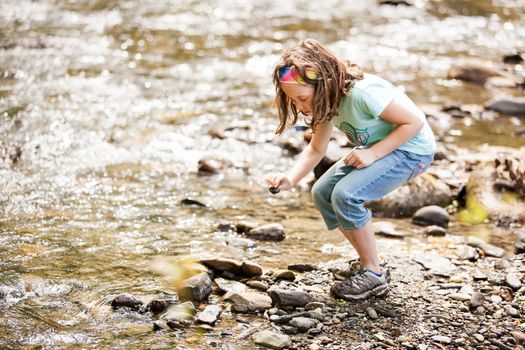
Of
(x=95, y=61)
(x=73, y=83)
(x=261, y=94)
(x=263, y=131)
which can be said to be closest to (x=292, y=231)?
(x=263, y=131)

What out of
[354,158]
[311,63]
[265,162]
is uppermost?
[311,63]

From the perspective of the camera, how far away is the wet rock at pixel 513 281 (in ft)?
13.8

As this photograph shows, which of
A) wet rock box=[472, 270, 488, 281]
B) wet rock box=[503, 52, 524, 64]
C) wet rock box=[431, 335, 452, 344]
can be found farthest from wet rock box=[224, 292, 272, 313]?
wet rock box=[503, 52, 524, 64]

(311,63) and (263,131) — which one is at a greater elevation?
(311,63)

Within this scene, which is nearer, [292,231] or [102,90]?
[292,231]

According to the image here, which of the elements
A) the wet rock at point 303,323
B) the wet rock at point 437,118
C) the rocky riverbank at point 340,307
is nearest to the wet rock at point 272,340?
the rocky riverbank at point 340,307

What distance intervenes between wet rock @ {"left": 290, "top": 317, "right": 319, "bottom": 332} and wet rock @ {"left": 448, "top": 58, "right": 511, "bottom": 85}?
294 inches

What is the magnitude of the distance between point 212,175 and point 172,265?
2.23 meters

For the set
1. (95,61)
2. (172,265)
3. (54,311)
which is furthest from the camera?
(95,61)

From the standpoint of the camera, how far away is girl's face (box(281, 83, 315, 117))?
12.7ft

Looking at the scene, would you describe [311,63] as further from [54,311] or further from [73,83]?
[73,83]

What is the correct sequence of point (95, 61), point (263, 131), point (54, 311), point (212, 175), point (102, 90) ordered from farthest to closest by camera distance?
1. point (95, 61)
2. point (102, 90)
3. point (263, 131)
4. point (212, 175)
5. point (54, 311)

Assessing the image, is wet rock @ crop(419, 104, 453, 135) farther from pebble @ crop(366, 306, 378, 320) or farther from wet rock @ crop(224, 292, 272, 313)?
wet rock @ crop(224, 292, 272, 313)

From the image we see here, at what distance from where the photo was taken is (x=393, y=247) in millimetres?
5059
